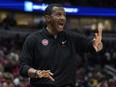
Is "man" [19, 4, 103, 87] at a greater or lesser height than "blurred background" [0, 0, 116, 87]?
greater

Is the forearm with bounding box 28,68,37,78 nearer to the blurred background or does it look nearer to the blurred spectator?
the blurred background

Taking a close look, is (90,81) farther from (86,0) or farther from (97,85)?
(86,0)

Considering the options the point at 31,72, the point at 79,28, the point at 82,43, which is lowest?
the point at 79,28

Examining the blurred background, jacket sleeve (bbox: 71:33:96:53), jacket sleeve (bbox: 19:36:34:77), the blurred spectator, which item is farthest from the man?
the blurred spectator

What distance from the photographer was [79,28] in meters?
19.9

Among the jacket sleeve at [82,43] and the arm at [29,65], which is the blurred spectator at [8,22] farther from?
the arm at [29,65]

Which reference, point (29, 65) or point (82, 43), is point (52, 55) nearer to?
point (29, 65)

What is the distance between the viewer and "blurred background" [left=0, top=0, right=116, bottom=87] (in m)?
14.9

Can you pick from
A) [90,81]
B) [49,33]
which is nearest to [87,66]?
[90,81]

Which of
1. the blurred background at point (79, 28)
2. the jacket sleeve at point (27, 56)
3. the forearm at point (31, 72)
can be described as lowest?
the blurred background at point (79, 28)

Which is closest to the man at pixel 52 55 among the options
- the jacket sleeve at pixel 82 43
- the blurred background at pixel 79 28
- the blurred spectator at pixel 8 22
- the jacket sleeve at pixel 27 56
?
→ the jacket sleeve at pixel 27 56

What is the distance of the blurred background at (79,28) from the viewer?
48.7 feet

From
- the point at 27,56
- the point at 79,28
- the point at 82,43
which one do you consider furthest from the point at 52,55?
the point at 79,28

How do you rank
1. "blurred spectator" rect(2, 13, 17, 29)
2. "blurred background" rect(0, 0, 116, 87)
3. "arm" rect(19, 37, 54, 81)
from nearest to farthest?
"arm" rect(19, 37, 54, 81) → "blurred background" rect(0, 0, 116, 87) → "blurred spectator" rect(2, 13, 17, 29)
